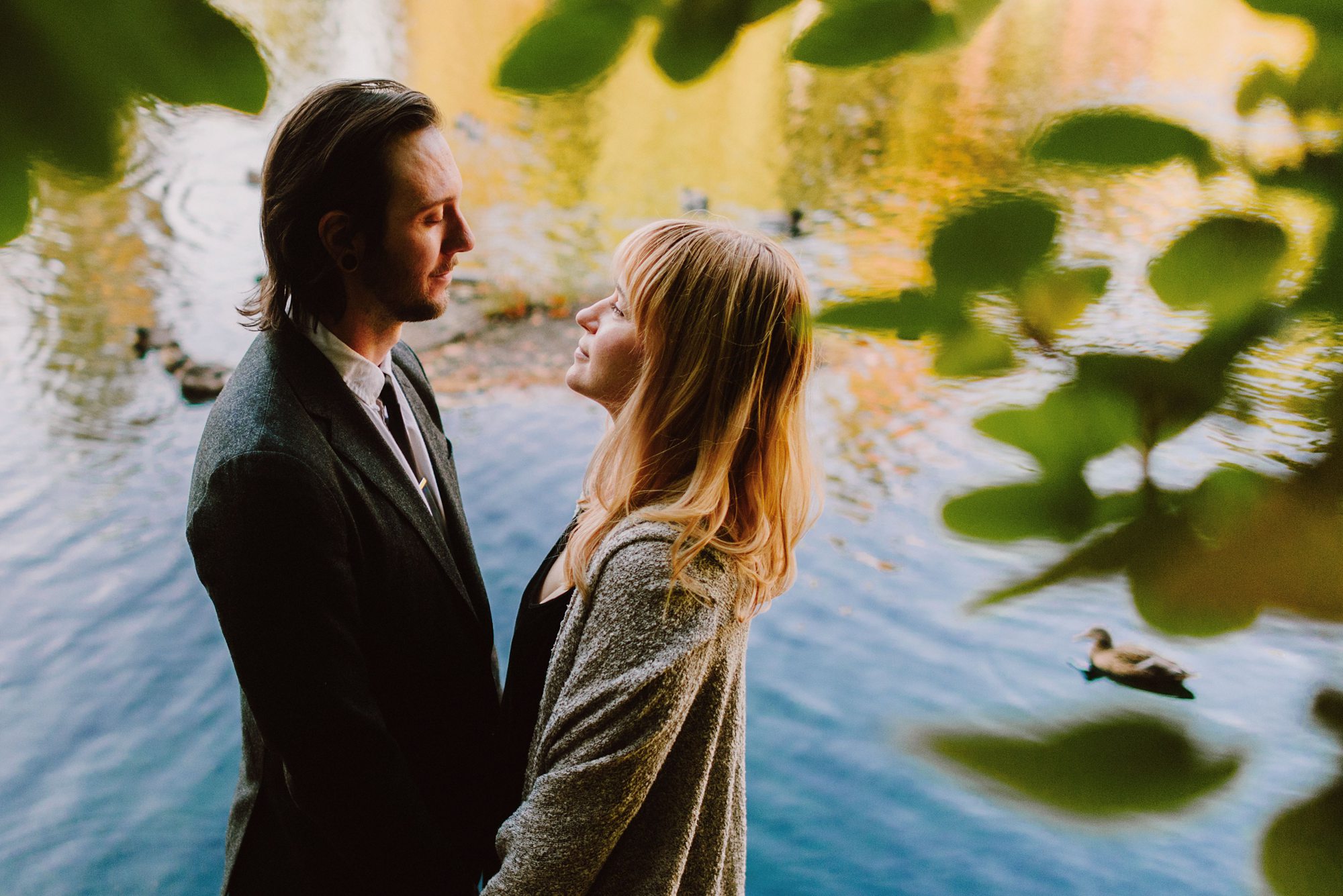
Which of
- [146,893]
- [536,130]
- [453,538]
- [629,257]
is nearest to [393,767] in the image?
[453,538]

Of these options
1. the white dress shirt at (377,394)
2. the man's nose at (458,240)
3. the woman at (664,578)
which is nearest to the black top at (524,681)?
the woman at (664,578)

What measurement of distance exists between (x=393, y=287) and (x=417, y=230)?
85 mm

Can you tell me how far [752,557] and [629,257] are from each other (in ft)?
1.32

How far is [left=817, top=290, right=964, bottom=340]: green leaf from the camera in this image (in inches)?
9.9

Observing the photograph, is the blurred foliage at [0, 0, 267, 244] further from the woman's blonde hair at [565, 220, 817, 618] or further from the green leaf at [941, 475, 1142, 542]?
the woman's blonde hair at [565, 220, 817, 618]

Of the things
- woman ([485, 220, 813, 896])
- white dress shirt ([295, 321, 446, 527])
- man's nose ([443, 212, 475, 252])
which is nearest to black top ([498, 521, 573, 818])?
woman ([485, 220, 813, 896])

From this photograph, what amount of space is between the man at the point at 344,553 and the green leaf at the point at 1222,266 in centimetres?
93

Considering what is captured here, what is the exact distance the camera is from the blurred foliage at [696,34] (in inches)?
10.0

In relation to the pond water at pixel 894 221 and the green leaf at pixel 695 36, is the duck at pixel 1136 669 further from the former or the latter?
the green leaf at pixel 695 36

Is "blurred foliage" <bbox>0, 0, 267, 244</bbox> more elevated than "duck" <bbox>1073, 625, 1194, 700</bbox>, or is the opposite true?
"blurred foliage" <bbox>0, 0, 267, 244</bbox>

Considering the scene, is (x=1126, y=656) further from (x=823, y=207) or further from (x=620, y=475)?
(x=620, y=475)

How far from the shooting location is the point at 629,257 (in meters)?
1.06

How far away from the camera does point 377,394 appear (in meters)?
1.23

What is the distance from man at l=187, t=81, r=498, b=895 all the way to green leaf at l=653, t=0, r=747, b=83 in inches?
32.6
